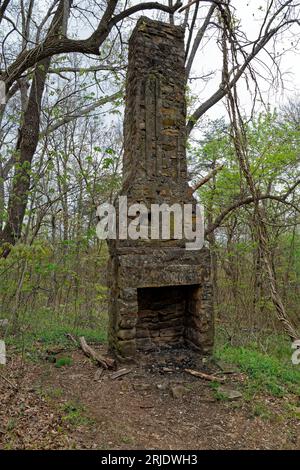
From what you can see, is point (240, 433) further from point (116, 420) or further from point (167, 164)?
point (167, 164)

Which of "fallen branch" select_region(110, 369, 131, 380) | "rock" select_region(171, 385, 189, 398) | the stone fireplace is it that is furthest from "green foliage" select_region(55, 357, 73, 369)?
"rock" select_region(171, 385, 189, 398)

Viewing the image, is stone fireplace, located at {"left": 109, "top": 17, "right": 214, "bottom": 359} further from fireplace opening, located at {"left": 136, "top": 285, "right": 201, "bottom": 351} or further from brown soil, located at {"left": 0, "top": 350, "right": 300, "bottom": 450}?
brown soil, located at {"left": 0, "top": 350, "right": 300, "bottom": 450}

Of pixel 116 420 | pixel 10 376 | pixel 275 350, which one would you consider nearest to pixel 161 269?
pixel 116 420

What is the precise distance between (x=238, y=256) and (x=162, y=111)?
4393 mm

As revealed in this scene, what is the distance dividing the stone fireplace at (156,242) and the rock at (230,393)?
82cm

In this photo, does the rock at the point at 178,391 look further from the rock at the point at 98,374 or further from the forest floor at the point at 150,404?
the rock at the point at 98,374

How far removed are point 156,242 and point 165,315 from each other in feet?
3.97

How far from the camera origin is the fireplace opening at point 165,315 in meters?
4.74

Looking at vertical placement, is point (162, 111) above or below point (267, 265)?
above

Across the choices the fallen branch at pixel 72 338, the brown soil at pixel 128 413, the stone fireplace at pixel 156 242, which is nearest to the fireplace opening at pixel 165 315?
the stone fireplace at pixel 156 242

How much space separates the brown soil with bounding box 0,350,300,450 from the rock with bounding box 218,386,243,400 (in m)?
0.06
